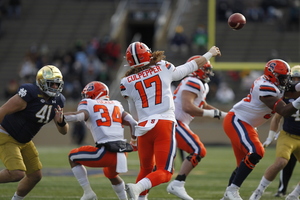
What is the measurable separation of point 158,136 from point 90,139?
46.5ft

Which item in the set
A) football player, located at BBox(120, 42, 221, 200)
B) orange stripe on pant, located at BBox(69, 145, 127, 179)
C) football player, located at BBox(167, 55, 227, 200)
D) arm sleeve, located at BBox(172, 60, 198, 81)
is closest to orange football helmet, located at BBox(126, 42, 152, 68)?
football player, located at BBox(120, 42, 221, 200)

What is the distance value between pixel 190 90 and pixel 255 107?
3.54ft

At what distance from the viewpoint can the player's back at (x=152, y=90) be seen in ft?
22.4

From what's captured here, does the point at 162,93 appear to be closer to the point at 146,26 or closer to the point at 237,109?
the point at 237,109

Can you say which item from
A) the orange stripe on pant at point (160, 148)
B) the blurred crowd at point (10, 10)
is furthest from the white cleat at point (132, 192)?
the blurred crowd at point (10, 10)

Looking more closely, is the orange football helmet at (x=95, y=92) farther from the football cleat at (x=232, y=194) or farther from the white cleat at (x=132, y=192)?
the football cleat at (x=232, y=194)

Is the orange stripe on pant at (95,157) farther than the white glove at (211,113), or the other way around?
the white glove at (211,113)

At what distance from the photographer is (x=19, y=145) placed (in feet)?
23.6

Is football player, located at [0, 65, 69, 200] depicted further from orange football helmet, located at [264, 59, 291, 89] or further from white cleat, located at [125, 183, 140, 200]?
orange football helmet, located at [264, 59, 291, 89]

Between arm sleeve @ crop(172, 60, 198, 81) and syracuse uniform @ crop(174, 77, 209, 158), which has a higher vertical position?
arm sleeve @ crop(172, 60, 198, 81)

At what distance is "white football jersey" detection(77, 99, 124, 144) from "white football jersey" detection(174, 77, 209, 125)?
1.47 meters

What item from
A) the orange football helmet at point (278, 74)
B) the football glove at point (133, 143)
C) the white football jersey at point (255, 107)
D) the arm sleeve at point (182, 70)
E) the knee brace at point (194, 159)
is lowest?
the knee brace at point (194, 159)

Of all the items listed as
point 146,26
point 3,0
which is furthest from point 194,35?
point 3,0

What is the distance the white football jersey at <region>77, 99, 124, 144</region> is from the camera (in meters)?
7.43
